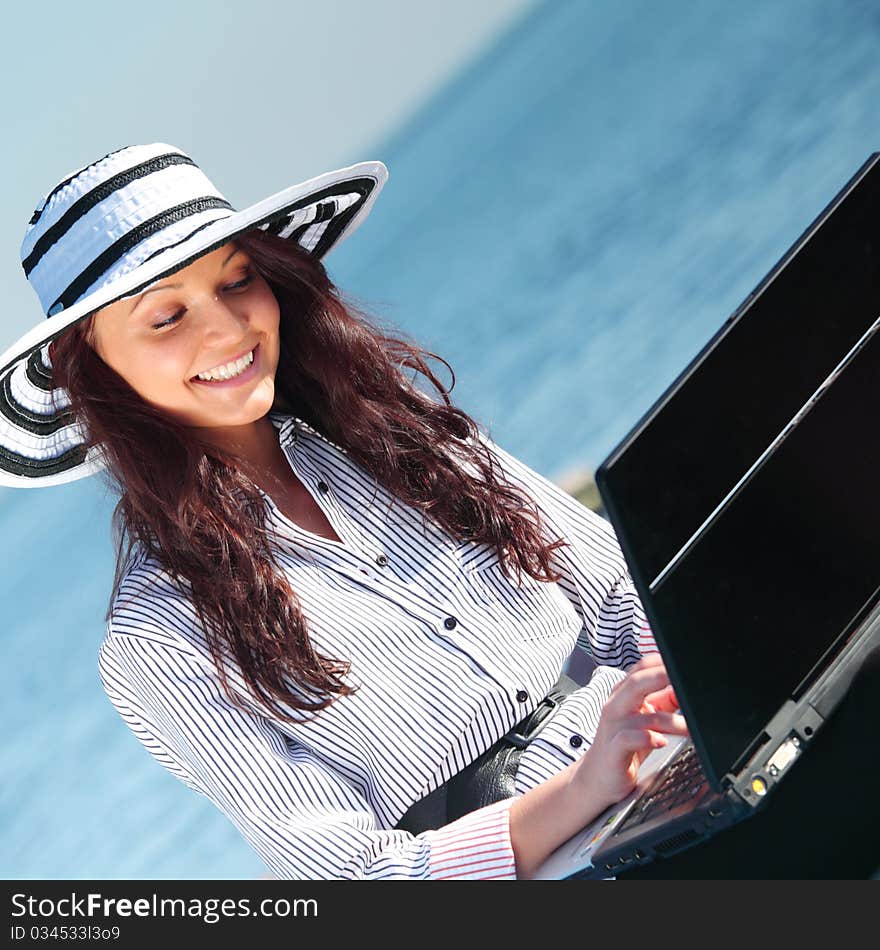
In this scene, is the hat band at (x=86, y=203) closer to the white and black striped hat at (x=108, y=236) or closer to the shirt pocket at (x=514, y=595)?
the white and black striped hat at (x=108, y=236)

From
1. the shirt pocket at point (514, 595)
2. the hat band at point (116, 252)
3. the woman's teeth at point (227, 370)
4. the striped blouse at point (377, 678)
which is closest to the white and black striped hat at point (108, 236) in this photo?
the hat band at point (116, 252)

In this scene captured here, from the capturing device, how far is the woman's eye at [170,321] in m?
1.56

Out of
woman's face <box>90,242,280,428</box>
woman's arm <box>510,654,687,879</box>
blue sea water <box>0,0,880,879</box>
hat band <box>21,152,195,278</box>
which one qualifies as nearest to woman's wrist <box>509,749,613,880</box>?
woman's arm <box>510,654,687,879</box>

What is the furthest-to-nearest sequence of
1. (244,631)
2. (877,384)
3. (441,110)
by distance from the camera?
(441,110) → (244,631) → (877,384)

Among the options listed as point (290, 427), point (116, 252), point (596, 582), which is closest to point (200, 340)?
point (116, 252)

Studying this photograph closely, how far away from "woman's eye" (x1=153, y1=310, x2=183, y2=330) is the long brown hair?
98 millimetres

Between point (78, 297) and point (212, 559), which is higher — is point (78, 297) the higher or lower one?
the higher one

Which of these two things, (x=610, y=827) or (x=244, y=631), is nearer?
(x=610, y=827)

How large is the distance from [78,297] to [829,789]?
3.31 feet

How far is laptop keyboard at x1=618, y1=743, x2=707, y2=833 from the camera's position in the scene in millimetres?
1063

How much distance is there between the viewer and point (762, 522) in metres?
1.02

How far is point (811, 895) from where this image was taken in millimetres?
965

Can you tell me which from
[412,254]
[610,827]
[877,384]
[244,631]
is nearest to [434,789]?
[244,631]

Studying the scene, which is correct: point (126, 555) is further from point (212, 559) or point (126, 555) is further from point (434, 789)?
point (434, 789)
